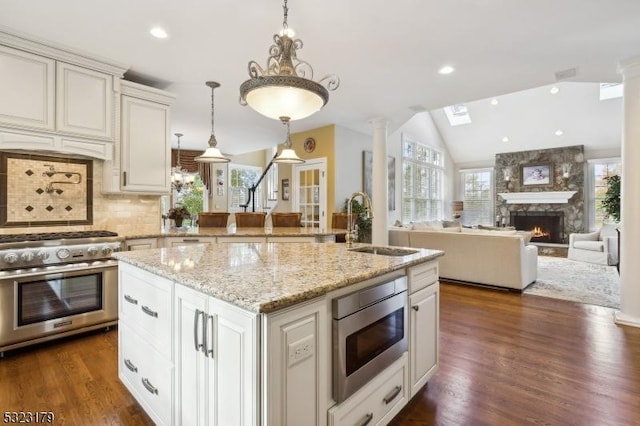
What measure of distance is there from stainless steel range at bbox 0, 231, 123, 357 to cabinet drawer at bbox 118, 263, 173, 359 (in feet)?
4.06

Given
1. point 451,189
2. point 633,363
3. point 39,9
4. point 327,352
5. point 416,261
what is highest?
point 39,9

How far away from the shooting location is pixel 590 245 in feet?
21.0

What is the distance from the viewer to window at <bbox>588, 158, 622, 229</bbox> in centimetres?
830

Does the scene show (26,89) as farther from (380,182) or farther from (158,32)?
(380,182)

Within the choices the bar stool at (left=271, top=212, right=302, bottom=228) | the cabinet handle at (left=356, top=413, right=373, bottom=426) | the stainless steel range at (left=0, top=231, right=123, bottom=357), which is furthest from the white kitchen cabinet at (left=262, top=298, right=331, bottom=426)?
the bar stool at (left=271, top=212, right=302, bottom=228)

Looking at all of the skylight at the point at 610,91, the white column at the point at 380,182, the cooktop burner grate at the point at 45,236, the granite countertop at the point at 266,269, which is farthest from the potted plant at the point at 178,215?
the skylight at the point at 610,91

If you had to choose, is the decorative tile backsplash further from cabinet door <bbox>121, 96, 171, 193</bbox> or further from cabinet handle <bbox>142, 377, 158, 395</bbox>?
cabinet handle <bbox>142, 377, 158, 395</bbox>

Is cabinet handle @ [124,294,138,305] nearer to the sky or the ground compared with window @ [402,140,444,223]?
nearer to the ground

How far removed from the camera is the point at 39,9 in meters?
2.43

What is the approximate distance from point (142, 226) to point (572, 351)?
449cm

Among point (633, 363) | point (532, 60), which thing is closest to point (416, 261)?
point (633, 363)

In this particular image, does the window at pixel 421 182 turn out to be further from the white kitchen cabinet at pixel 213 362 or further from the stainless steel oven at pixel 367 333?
the white kitchen cabinet at pixel 213 362

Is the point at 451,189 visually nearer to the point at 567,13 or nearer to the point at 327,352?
the point at 567,13

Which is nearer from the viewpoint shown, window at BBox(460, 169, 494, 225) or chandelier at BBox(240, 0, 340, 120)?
chandelier at BBox(240, 0, 340, 120)
